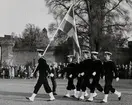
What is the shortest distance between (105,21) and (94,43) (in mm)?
2833

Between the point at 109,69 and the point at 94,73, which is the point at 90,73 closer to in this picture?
the point at 94,73

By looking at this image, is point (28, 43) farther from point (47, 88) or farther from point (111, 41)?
point (47, 88)

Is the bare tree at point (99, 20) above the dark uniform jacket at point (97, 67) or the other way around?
above

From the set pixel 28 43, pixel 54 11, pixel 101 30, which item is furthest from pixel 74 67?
pixel 28 43

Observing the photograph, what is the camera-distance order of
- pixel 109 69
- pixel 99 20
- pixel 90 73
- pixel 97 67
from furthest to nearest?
pixel 99 20, pixel 90 73, pixel 97 67, pixel 109 69

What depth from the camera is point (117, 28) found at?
4684cm

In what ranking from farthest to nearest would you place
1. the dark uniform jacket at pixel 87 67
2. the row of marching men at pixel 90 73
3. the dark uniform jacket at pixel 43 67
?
the dark uniform jacket at pixel 87 67 < the dark uniform jacket at pixel 43 67 < the row of marching men at pixel 90 73

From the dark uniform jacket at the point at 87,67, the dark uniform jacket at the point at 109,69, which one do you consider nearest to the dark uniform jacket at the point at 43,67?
the dark uniform jacket at the point at 87,67

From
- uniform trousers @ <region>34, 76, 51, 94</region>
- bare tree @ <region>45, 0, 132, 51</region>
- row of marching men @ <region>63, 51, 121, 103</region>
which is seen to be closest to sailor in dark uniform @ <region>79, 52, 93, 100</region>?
row of marching men @ <region>63, 51, 121, 103</region>

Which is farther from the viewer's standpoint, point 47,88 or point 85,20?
point 85,20

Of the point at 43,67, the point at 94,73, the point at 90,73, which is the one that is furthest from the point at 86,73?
the point at 43,67

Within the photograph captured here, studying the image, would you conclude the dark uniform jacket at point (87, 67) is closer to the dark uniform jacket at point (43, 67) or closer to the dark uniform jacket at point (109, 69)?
the dark uniform jacket at point (109, 69)

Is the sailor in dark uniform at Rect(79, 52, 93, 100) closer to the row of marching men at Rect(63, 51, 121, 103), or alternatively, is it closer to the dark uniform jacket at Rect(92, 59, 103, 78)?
the row of marching men at Rect(63, 51, 121, 103)

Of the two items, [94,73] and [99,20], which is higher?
[99,20]
